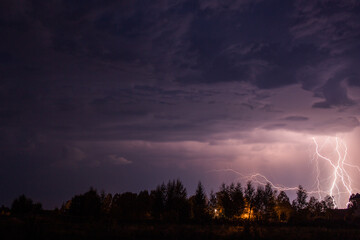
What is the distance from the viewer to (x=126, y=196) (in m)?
69.6

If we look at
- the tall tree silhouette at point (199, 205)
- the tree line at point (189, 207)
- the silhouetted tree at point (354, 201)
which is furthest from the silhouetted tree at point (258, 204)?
the silhouetted tree at point (354, 201)

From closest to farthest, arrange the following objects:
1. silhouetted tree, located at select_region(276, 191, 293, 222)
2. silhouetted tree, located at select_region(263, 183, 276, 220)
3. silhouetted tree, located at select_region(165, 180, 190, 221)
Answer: silhouetted tree, located at select_region(165, 180, 190, 221) → silhouetted tree, located at select_region(263, 183, 276, 220) → silhouetted tree, located at select_region(276, 191, 293, 222)

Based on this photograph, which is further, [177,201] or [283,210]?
[283,210]

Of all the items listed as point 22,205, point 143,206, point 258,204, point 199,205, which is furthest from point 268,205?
point 22,205

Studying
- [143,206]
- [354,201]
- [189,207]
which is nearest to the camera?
[189,207]

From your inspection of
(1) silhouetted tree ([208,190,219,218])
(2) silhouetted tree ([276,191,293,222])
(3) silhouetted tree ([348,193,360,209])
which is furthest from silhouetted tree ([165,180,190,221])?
(3) silhouetted tree ([348,193,360,209])

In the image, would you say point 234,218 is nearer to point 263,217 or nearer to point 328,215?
point 263,217

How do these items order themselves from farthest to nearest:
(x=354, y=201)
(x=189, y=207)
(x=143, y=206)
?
(x=354, y=201) → (x=143, y=206) → (x=189, y=207)

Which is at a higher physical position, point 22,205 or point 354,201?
point 354,201

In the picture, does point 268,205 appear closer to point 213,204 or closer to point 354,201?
point 213,204

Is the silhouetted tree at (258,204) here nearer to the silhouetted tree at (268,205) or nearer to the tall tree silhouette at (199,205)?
the silhouetted tree at (268,205)

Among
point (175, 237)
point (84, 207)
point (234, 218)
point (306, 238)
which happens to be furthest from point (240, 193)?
point (175, 237)

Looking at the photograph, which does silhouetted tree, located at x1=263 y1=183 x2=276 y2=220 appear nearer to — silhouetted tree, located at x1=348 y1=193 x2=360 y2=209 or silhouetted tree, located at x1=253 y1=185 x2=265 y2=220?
silhouetted tree, located at x1=253 y1=185 x2=265 y2=220

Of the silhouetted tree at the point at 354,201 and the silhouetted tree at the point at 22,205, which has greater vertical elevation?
the silhouetted tree at the point at 354,201
